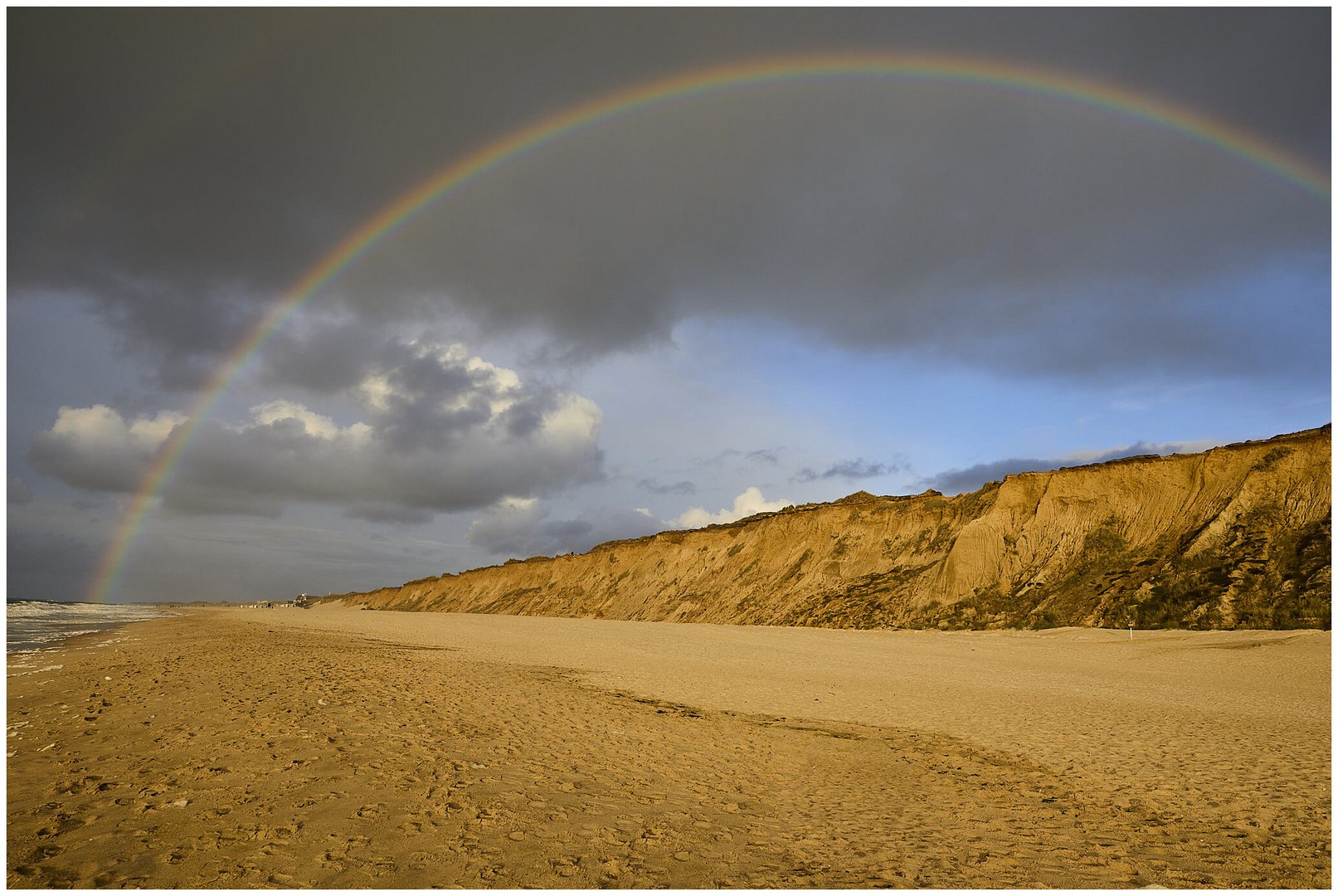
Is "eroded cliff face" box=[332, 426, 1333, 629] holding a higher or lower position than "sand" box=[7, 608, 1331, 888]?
higher

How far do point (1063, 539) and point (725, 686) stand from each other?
2923cm

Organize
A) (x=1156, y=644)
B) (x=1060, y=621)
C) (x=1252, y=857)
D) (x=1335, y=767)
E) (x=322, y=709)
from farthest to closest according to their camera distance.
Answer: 1. (x=1060, y=621)
2. (x=1156, y=644)
3. (x=322, y=709)
4. (x=1335, y=767)
5. (x=1252, y=857)

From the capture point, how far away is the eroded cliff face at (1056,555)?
2756 centimetres

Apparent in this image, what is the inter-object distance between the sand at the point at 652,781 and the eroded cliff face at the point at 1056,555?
1321cm

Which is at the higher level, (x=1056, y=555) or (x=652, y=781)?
(x=1056, y=555)

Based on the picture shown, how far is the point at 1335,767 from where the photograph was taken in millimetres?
8391

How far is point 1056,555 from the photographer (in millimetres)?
36281

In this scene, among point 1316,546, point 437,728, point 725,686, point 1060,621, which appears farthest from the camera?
point 1060,621

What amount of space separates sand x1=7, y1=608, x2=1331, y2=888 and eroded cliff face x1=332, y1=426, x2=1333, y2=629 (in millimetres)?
13209

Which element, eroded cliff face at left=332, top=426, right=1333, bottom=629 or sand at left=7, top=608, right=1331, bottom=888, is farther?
eroded cliff face at left=332, top=426, right=1333, bottom=629

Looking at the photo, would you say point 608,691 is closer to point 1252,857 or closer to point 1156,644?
point 1252,857

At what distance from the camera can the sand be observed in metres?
5.34

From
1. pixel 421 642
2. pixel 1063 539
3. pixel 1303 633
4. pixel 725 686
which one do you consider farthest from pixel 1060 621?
pixel 421 642

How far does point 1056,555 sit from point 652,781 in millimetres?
35438
